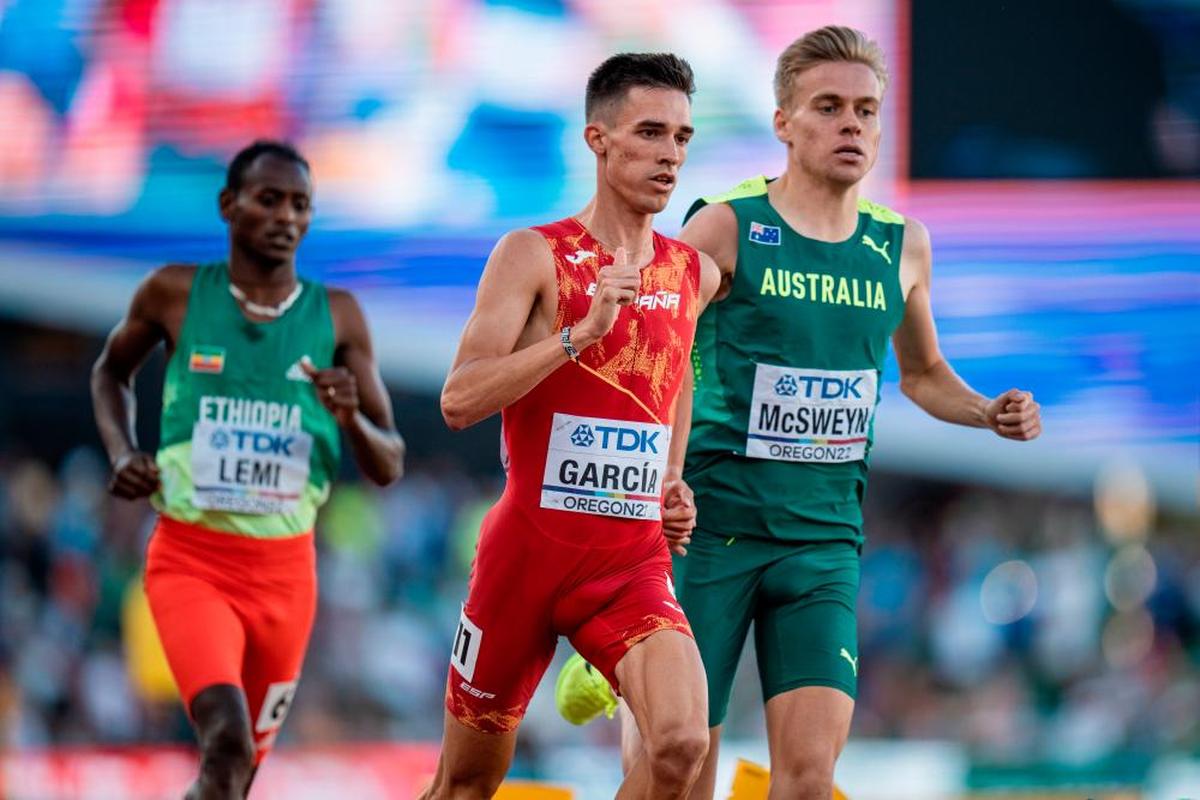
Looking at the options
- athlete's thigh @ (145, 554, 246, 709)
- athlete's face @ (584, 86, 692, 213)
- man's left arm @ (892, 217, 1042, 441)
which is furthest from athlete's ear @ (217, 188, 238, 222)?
man's left arm @ (892, 217, 1042, 441)

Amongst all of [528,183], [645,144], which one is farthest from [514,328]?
[528,183]

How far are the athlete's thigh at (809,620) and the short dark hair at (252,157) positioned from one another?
8.16 feet

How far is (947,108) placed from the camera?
43.5 feet

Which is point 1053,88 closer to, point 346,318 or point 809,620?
point 346,318

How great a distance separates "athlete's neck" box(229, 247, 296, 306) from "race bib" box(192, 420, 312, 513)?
1.83 ft

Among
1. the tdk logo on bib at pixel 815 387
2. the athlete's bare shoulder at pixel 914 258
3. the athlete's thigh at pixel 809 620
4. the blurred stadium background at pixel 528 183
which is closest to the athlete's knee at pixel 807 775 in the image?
the athlete's thigh at pixel 809 620

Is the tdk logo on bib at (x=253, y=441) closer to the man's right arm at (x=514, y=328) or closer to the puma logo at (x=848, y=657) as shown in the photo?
the man's right arm at (x=514, y=328)

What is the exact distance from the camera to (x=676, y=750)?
4934 mm

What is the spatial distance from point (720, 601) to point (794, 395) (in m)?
0.70

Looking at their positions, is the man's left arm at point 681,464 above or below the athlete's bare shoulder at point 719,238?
below

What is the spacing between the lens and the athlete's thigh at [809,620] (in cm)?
565

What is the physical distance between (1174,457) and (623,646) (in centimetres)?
931

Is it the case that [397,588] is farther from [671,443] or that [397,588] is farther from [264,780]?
[671,443]

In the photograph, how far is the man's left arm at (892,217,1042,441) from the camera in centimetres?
593
